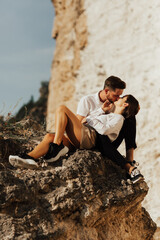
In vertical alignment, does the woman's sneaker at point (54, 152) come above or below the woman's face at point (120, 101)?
below

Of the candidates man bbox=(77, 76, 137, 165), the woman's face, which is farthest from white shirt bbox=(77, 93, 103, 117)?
the woman's face

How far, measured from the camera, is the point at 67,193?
8.06 ft

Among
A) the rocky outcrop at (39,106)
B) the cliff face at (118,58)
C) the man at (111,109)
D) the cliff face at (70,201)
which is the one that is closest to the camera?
the cliff face at (70,201)

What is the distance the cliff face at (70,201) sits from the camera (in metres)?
2.28

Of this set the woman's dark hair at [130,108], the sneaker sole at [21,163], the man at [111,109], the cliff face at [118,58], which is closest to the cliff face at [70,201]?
the sneaker sole at [21,163]

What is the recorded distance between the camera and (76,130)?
113 inches

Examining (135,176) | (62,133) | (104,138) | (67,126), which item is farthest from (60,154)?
(135,176)

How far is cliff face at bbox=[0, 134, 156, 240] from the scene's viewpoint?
2.28 metres

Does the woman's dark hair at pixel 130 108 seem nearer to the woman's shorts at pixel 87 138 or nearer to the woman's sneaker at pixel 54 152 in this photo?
the woman's shorts at pixel 87 138

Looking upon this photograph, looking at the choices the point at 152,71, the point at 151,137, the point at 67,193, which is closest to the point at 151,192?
the point at 151,137

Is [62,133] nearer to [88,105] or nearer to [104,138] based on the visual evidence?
[104,138]

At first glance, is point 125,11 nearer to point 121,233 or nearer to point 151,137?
point 151,137

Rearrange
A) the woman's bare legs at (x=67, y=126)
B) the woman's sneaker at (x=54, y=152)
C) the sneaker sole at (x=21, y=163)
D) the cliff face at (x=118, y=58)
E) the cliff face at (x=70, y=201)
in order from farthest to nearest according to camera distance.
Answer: the cliff face at (x=118, y=58)
the woman's bare legs at (x=67, y=126)
the woman's sneaker at (x=54, y=152)
the sneaker sole at (x=21, y=163)
the cliff face at (x=70, y=201)

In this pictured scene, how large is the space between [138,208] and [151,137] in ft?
10.1
